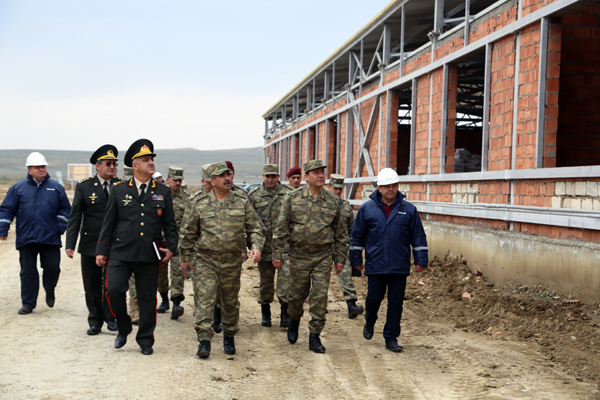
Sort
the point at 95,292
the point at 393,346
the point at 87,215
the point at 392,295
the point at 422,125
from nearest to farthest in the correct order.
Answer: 1. the point at 393,346
2. the point at 392,295
3. the point at 95,292
4. the point at 87,215
5. the point at 422,125

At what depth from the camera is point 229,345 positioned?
6.02 meters

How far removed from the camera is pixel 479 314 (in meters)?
8.06

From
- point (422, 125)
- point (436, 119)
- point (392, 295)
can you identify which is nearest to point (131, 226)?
point (392, 295)

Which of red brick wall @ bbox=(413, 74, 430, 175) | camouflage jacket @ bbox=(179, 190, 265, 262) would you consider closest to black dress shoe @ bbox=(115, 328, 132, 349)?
camouflage jacket @ bbox=(179, 190, 265, 262)

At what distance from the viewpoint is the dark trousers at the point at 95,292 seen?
6793 millimetres

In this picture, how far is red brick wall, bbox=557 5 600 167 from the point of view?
31.9 feet

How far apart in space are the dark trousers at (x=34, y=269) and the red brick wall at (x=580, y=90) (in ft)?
28.9

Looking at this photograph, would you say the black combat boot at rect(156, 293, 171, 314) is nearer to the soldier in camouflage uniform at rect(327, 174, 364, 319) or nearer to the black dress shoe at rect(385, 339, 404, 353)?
the soldier in camouflage uniform at rect(327, 174, 364, 319)

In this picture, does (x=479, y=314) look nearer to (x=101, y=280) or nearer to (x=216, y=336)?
(x=216, y=336)

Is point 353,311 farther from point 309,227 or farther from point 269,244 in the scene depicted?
point 309,227

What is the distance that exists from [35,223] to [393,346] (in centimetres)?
501

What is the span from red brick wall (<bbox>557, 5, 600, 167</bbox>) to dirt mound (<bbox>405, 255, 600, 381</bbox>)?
129 inches

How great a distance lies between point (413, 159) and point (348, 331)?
7199 mm

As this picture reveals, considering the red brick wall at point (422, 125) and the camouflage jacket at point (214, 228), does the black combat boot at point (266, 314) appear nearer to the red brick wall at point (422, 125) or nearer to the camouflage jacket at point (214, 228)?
the camouflage jacket at point (214, 228)
